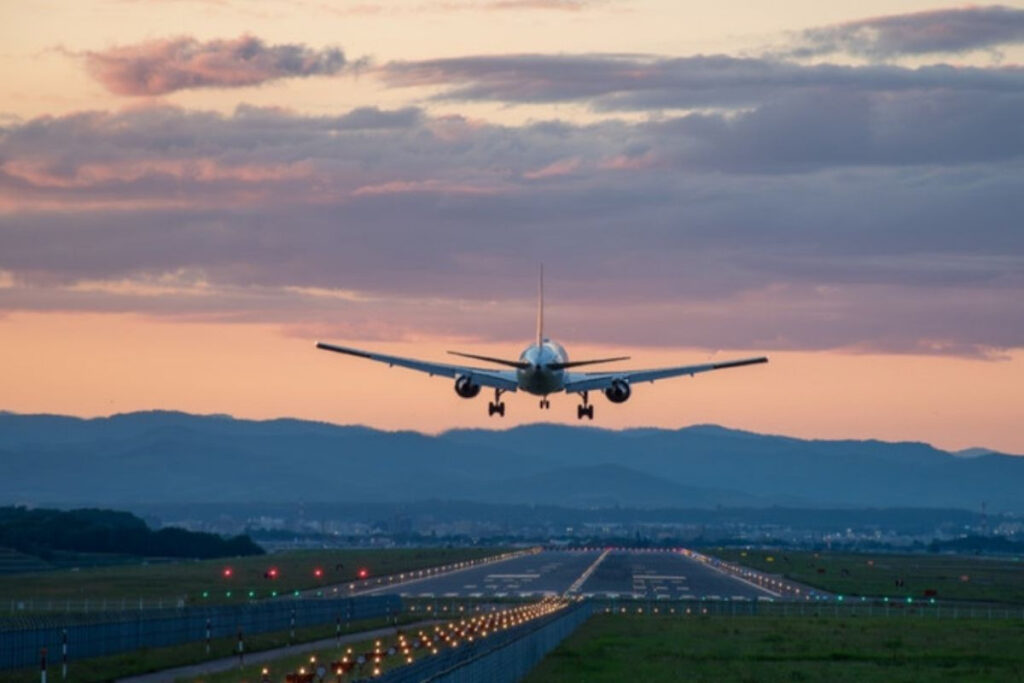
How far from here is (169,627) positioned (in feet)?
304

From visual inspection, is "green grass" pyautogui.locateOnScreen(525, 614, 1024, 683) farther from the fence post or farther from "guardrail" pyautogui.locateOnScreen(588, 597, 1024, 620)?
the fence post

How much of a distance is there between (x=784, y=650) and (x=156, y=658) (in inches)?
1294

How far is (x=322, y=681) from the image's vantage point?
66875 mm

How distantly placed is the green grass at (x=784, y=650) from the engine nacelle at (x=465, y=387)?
14.2 metres

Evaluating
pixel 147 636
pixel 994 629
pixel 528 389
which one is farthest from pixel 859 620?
pixel 147 636

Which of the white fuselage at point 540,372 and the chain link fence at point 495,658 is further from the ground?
the white fuselage at point 540,372

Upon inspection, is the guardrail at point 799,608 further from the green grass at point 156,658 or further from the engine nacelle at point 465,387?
the green grass at point 156,658

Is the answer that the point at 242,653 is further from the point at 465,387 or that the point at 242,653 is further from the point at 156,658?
the point at 465,387

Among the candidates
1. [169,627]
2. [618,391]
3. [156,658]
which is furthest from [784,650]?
[156,658]

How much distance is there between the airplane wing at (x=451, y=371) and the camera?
110 metres

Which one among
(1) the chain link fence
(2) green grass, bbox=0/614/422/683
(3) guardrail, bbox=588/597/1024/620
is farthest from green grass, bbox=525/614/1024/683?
(2) green grass, bbox=0/614/422/683

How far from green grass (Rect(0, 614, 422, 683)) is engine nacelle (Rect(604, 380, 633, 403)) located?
774 inches

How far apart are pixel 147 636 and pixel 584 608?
43.4 metres

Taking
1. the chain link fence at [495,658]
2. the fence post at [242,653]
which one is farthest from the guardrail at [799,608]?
the fence post at [242,653]
